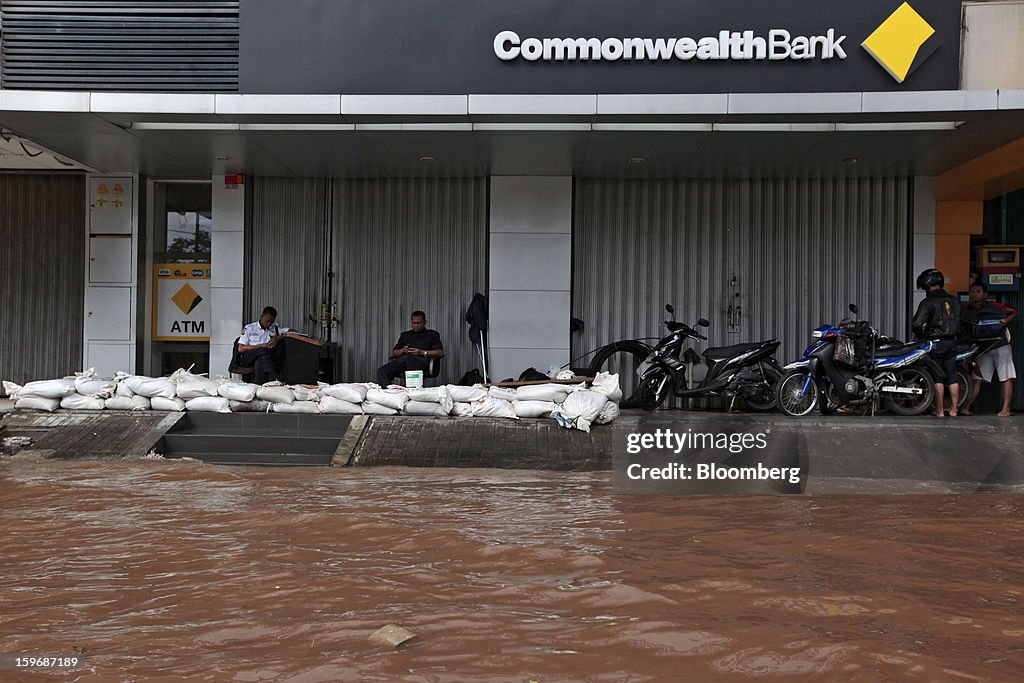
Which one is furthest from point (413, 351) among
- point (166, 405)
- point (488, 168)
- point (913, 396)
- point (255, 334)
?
point (913, 396)

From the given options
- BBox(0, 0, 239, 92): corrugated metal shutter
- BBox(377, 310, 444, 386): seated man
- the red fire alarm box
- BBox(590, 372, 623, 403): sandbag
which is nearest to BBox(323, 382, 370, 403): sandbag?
BBox(377, 310, 444, 386): seated man

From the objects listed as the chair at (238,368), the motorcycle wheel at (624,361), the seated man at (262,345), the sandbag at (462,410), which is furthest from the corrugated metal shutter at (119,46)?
the motorcycle wheel at (624,361)

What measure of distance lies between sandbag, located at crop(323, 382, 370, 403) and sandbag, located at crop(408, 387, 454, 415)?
483 mm

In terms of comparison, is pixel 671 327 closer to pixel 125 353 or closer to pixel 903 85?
pixel 903 85

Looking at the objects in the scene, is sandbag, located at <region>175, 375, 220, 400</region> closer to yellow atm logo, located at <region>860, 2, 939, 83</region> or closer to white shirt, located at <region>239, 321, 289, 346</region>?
white shirt, located at <region>239, 321, 289, 346</region>

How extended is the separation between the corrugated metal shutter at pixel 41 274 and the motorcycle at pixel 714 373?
6825 millimetres

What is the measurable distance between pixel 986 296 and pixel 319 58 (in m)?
7.85

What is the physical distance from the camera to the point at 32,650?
10.1 feet

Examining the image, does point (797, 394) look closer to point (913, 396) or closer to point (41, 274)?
point (913, 396)

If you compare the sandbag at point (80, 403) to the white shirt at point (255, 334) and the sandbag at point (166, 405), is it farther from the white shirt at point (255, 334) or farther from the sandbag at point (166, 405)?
the white shirt at point (255, 334)

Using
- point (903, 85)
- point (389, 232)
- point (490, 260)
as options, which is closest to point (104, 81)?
point (389, 232)

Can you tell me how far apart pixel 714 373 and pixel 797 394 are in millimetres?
878

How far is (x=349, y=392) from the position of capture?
8.29m

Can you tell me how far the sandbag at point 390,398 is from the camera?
8211 millimetres
